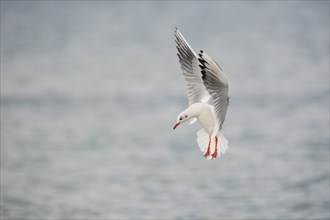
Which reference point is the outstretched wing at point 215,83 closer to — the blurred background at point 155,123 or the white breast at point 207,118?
the white breast at point 207,118

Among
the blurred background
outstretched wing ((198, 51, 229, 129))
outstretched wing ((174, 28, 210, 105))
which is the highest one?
the blurred background

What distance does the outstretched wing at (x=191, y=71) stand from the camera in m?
8.59

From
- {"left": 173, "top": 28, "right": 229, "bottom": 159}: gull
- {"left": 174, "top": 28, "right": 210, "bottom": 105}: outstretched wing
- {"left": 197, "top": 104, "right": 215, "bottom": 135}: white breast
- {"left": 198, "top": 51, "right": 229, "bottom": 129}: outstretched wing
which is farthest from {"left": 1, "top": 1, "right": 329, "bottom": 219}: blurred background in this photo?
{"left": 198, "top": 51, "right": 229, "bottom": 129}: outstretched wing

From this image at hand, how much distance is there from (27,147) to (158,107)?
139 inches

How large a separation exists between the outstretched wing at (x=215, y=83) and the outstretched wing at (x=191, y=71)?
2.23 ft

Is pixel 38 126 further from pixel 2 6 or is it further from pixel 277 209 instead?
pixel 2 6

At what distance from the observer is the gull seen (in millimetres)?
7715

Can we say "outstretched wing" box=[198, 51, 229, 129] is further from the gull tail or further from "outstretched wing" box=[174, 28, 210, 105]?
"outstretched wing" box=[174, 28, 210, 105]

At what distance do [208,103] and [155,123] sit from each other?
10.1m

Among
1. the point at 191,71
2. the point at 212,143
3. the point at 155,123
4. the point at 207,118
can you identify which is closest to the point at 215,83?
the point at 207,118

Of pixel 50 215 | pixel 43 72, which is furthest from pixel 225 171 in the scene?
pixel 43 72

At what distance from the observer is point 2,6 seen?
3447cm

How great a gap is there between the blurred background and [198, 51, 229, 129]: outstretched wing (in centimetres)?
548

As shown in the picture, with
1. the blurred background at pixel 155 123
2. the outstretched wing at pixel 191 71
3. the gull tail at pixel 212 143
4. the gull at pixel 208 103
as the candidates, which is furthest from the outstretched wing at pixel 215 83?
the blurred background at pixel 155 123
